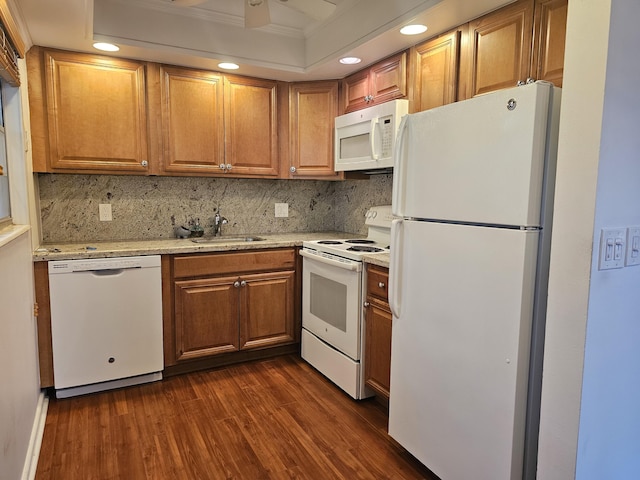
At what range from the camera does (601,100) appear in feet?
3.90

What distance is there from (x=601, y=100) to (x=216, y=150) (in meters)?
2.50

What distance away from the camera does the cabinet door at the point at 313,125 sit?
3.33 m

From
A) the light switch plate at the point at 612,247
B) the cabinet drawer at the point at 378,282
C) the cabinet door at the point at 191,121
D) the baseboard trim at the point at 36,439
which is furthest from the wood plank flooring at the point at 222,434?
the cabinet door at the point at 191,121

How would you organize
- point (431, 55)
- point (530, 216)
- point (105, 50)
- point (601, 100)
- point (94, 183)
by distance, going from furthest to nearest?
point (94, 183)
point (105, 50)
point (431, 55)
point (530, 216)
point (601, 100)

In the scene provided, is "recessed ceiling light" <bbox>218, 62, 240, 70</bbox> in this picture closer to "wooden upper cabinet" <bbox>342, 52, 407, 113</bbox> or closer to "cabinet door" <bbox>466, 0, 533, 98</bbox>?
"wooden upper cabinet" <bbox>342, 52, 407, 113</bbox>

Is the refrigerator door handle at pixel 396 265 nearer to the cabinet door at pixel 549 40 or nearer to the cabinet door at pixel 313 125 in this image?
the cabinet door at pixel 549 40

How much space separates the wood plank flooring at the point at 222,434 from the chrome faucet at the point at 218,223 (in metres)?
1.12

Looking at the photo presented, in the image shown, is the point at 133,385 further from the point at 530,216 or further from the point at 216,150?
the point at 530,216

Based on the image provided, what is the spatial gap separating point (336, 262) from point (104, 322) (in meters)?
1.47

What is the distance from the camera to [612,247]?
1.26 m

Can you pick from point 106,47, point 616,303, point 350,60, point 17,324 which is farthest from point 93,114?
point 616,303

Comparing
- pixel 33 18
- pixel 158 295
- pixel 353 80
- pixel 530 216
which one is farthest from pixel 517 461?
pixel 33 18

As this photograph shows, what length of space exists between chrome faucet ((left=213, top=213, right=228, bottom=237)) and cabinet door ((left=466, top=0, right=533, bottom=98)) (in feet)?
6.76

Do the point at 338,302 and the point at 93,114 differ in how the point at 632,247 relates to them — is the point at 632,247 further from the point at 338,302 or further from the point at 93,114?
the point at 93,114
